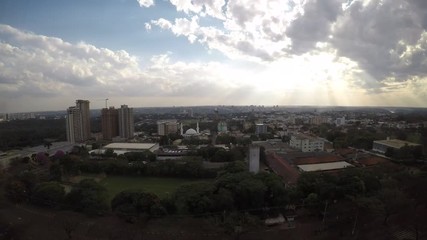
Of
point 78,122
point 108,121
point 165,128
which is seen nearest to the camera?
point 78,122

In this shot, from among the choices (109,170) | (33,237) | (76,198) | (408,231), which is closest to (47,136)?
(109,170)

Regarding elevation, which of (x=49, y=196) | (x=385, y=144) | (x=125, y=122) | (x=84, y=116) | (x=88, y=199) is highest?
(x=84, y=116)

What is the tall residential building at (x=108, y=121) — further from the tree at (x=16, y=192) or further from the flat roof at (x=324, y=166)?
the flat roof at (x=324, y=166)

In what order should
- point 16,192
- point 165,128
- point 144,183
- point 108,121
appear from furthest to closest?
point 165,128 < point 108,121 < point 144,183 < point 16,192

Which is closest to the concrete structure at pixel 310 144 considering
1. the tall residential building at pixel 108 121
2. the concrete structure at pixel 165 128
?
the concrete structure at pixel 165 128

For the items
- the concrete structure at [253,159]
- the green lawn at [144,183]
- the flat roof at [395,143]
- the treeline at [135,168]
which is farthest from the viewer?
the flat roof at [395,143]

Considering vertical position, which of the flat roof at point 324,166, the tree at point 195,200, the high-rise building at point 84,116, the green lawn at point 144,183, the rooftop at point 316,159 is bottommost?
the green lawn at point 144,183

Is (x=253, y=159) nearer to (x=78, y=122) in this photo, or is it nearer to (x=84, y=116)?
Answer: (x=78, y=122)

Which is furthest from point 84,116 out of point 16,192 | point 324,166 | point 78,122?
point 324,166
